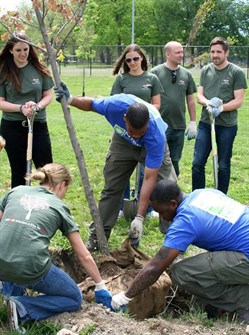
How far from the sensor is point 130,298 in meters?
3.65

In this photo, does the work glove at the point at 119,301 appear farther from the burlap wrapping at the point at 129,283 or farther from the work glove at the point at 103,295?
the burlap wrapping at the point at 129,283

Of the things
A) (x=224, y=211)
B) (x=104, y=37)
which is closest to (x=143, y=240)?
(x=224, y=211)

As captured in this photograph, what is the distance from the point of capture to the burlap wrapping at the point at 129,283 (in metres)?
3.97

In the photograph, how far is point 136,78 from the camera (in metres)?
5.66

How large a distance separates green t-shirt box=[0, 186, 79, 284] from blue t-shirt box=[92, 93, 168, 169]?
3.89ft

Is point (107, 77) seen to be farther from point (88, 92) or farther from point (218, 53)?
point (218, 53)

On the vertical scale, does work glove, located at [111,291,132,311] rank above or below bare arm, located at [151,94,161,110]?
below

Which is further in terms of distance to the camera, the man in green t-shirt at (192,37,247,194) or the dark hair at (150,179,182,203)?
the man in green t-shirt at (192,37,247,194)

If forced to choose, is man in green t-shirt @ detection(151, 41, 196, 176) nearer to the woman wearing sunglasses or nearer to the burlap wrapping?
the woman wearing sunglasses

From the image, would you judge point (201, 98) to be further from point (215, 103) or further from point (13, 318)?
point (13, 318)

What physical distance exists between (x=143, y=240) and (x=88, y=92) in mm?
19845

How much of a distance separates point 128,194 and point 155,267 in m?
2.64

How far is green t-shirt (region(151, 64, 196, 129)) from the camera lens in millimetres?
6113

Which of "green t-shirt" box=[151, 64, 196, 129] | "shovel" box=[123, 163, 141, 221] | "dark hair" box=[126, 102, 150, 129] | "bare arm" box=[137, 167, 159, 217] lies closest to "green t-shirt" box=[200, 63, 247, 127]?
"green t-shirt" box=[151, 64, 196, 129]
